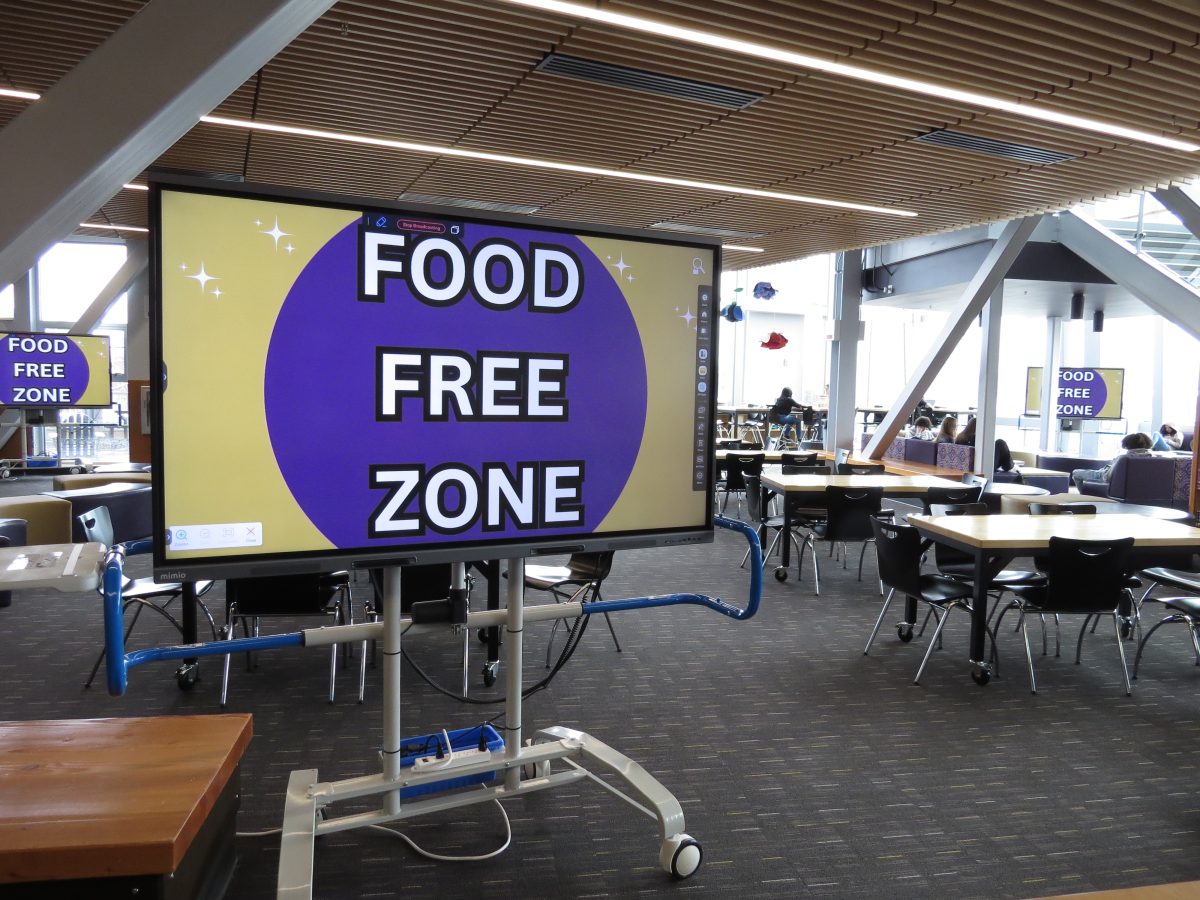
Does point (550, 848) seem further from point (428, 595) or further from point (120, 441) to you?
point (120, 441)

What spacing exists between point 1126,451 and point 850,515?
672 cm

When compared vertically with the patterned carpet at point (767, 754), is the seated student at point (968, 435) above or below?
above

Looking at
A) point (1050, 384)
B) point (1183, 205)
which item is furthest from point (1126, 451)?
point (1050, 384)

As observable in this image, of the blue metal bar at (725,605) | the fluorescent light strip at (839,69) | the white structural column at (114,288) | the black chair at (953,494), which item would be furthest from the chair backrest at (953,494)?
the white structural column at (114,288)

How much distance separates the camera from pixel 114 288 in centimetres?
1390

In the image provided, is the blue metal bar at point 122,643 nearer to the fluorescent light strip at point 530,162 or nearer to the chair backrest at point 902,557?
the chair backrest at point 902,557

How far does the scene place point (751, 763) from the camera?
11.3 feet

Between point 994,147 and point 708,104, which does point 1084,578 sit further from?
point 708,104

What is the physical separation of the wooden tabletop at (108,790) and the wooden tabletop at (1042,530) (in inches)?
153

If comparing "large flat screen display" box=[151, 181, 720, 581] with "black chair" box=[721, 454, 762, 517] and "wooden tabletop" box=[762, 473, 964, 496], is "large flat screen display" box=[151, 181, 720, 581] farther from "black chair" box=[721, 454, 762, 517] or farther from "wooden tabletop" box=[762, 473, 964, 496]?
"black chair" box=[721, 454, 762, 517]

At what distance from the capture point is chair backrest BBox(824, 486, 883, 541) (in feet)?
21.0

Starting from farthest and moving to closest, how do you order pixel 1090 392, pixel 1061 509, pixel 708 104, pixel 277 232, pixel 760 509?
pixel 1090 392, pixel 760 509, pixel 1061 509, pixel 708 104, pixel 277 232

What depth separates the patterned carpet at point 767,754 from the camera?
2650 mm

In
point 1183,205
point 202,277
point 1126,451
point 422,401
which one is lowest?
point 1126,451
